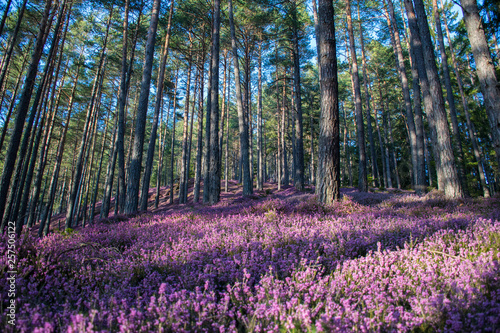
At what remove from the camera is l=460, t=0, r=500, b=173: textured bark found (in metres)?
5.63

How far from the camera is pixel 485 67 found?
5824 mm

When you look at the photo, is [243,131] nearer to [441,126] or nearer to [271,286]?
[441,126]

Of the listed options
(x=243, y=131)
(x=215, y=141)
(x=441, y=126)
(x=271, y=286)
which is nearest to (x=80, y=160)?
(x=215, y=141)

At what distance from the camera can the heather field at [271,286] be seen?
4.69ft

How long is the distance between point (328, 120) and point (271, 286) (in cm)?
533

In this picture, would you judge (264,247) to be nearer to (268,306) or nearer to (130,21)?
A: (268,306)

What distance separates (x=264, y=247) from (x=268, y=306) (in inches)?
42.7

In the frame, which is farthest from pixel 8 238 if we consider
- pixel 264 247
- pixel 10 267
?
pixel 264 247

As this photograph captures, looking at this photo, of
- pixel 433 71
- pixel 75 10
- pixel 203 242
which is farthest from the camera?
pixel 75 10

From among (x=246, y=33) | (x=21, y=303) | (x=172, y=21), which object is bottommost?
(x=21, y=303)

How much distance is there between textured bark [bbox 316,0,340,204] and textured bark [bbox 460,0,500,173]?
10.7 ft

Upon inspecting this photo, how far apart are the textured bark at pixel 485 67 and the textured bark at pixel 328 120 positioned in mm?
3253

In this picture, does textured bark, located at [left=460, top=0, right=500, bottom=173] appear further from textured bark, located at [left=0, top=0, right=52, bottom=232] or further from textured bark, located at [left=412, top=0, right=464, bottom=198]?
textured bark, located at [left=0, top=0, right=52, bottom=232]

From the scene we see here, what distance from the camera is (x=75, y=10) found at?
473 inches
